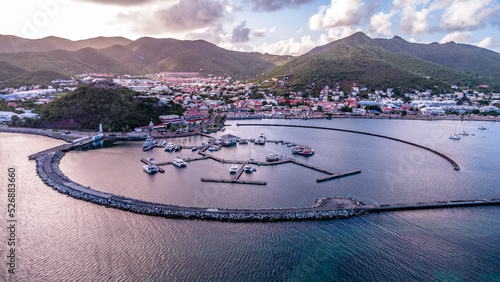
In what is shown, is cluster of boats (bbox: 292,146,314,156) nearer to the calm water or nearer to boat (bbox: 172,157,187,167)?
the calm water

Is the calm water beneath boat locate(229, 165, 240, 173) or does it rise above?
beneath

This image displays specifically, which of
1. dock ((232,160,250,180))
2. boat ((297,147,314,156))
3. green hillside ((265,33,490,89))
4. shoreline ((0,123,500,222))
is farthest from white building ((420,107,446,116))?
dock ((232,160,250,180))

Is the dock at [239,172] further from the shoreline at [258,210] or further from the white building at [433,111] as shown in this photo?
the white building at [433,111]

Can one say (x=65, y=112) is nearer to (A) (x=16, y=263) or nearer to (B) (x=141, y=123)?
(B) (x=141, y=123)

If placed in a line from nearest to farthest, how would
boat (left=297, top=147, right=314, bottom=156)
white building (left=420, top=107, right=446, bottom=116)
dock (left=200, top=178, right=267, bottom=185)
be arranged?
dock (left=200, top=178, right=267, bottom=185), boat (left=297, top=147, right=314, bottom=156), white building (left=420, top=107, right=446, bottom=116)

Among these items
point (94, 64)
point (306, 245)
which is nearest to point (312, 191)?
point (306, 245)

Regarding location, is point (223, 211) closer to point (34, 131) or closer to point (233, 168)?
point (233, 168)

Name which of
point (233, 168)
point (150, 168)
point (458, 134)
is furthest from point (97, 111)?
point (458, 134)
